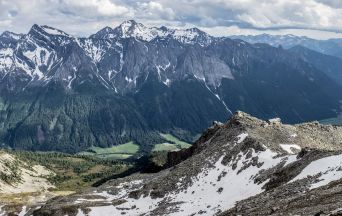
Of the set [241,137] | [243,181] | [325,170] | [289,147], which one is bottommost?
[243,181]

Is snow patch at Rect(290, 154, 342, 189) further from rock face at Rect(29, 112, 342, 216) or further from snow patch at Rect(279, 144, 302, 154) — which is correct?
snow patch at Rect(279, 144, 302, 154)

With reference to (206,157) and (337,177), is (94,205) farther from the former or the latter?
(337,177)

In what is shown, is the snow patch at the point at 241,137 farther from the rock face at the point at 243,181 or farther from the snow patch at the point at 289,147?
the snow patch at the point at 289,147

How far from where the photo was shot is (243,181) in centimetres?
10150

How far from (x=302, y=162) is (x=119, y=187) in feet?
197

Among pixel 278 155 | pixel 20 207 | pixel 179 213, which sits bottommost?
pixel 20 207

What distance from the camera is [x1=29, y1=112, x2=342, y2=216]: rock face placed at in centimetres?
6912

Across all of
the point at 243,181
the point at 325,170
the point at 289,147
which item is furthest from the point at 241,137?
the point at 325,170

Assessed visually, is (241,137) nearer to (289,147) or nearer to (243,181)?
(289,147)

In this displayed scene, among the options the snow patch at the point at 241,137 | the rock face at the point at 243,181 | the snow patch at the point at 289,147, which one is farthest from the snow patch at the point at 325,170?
the snow patch at the point at 241,137

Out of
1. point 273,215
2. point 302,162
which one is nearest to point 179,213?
point 302,162

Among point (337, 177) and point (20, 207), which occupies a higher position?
point (337, 177)

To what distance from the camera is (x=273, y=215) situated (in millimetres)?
56312

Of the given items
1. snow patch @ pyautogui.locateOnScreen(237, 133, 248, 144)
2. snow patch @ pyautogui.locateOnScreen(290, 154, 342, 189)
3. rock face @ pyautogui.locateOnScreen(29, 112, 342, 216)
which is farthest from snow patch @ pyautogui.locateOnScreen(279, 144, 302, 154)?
snow patch @ pyautogui.locateOnScreen(290, 154, 342, 189)
